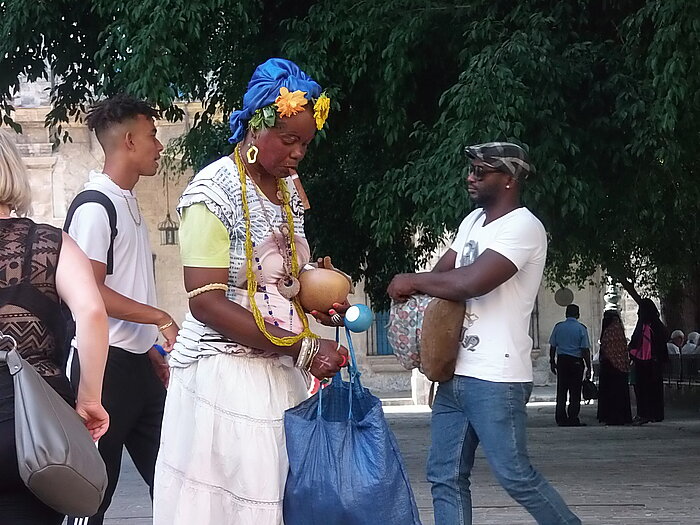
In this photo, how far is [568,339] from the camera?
818 inches

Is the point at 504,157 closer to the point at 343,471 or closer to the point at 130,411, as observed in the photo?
the point at 130,411

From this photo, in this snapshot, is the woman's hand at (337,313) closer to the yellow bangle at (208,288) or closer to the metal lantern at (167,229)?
the yellow bangle at (208,288)

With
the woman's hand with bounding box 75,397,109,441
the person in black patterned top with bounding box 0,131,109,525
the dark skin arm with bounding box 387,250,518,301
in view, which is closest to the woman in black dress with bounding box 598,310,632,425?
the dark skin arm with bounding box 387,250,518,301

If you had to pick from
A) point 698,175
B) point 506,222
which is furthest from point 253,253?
point 698,175

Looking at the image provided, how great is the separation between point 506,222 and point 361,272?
11.0 meters

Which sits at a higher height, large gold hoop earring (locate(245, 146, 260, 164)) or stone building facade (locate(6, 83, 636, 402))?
stone building facade (locate(6, 83, 636, 402))

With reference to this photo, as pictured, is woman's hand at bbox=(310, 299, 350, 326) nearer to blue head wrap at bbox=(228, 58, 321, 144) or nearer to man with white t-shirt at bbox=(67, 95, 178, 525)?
blue head wrap at bbox=(228, 58, 321, 144)

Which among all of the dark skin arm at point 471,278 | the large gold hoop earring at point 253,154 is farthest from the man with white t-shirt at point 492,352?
the large gold hoop earring at point 253,154

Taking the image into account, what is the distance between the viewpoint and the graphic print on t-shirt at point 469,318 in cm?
557

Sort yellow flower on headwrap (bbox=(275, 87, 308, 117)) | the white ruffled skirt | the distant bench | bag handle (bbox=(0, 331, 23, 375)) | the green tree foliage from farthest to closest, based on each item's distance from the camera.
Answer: the distant bench < the green tree foliage < yellow flower on headwrap (bbox=(275, 87, 308, 117)) < the white ruffled skirt < bag handle (bbox=(0, 331, 23, 375))

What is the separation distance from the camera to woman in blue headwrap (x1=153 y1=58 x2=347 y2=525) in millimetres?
4059

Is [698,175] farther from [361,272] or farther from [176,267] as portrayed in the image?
[176,267]

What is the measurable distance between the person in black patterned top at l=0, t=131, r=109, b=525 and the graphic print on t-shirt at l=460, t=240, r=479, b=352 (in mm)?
2116

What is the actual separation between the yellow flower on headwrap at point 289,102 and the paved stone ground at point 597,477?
18.1 ft
